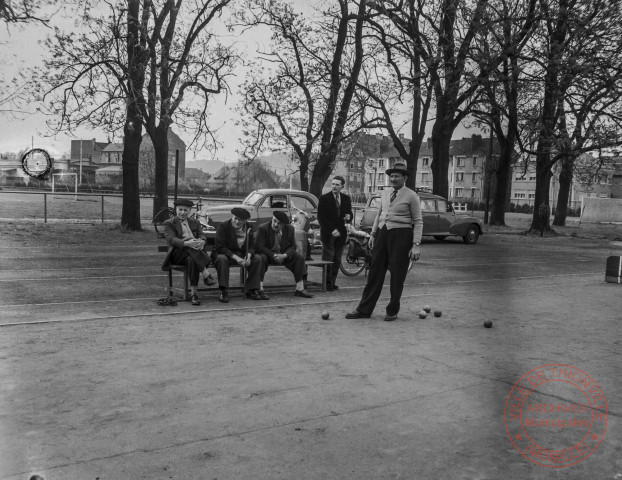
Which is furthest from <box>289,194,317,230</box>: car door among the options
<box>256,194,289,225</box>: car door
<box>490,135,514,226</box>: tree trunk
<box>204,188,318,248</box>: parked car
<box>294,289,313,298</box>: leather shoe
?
<box>490,135,514,226</box>: tree trunk

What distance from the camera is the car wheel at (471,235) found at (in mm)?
25547

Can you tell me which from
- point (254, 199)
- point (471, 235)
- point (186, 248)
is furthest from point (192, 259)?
point (471, 235)

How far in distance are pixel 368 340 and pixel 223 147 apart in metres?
19.0

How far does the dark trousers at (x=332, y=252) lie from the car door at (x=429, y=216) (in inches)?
524

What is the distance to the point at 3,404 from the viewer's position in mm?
4902

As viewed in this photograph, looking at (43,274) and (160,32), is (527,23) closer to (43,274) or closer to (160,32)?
(160,32)

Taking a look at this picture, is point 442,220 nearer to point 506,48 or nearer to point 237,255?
point 506,48

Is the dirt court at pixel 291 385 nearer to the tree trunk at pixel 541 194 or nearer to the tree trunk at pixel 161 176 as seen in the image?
the tree trunk at pixel 161 176

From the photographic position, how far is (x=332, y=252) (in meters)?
11.5

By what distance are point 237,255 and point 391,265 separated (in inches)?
100

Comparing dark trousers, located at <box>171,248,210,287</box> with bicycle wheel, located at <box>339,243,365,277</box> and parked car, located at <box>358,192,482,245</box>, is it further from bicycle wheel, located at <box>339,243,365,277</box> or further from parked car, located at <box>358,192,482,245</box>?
parked car, located at <box>358,192,482,245</box>

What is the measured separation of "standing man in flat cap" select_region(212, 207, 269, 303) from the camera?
32.4 feet

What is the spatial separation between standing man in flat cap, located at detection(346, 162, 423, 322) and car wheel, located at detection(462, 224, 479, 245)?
17292mm

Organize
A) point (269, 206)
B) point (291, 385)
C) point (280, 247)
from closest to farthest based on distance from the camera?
point (291, 385), point (280, 247), point (269, 206)
